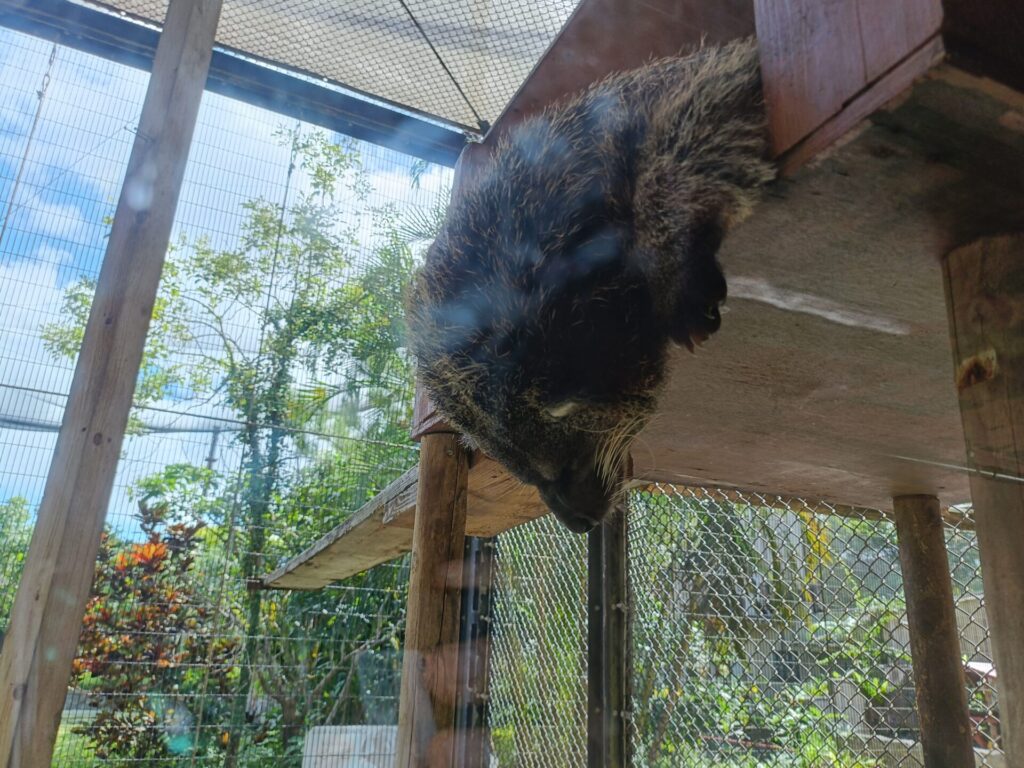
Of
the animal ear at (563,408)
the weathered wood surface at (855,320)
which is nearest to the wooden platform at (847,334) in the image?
the weathered wood surface at (855,320)

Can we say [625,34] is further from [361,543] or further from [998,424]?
[361,543]

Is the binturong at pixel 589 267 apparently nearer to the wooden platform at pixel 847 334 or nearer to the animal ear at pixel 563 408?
the animal ear at pixel 563 408

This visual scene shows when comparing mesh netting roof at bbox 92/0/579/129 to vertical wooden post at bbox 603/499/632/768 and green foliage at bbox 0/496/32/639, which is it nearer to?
vertical wooden post at bbox 603/499/632/768

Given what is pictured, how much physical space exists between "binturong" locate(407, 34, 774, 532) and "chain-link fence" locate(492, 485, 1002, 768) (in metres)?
1.06

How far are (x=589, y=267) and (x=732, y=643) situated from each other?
1886mm

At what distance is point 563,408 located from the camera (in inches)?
58.4

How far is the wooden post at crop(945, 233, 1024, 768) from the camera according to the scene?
33.9 inches

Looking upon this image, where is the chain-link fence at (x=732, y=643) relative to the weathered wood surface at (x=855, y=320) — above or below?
below

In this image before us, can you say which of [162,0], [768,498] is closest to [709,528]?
[768,498]

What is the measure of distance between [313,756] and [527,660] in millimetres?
2851

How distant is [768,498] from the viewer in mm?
2783

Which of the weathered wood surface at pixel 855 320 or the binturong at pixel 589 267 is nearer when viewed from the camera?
the weathered wood surface at pixel 855 320

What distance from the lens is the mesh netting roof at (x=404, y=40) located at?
271 cm

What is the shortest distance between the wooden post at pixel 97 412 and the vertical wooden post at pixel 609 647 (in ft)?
3.83
